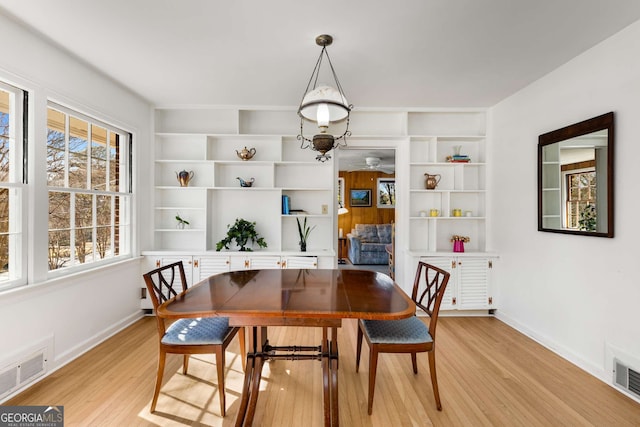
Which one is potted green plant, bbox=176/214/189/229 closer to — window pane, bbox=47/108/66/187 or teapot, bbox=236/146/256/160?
teapot, bbox=236/146/256/160

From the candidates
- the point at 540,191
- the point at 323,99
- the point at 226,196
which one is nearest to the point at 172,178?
the point at 226,196

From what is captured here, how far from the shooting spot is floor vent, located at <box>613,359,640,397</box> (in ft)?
6.98

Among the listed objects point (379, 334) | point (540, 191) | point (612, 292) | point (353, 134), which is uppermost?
point (353, 134)

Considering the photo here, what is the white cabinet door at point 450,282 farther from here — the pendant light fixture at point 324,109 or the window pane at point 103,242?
the window pane at point 103,242

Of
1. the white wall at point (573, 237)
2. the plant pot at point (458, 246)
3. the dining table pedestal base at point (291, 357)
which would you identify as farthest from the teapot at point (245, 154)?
the white wall at point (573, 237)

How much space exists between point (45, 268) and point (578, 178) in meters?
4.28

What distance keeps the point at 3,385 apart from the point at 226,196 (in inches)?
101

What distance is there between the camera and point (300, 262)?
3.69m

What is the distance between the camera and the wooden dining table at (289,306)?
1604 millimetres

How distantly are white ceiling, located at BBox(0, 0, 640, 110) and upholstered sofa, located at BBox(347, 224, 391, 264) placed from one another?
4.23 metres

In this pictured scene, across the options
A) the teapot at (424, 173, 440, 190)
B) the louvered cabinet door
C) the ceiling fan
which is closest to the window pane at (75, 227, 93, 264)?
the teapot at (424, 173, 440, 190)

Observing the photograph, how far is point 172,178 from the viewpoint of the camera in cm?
404

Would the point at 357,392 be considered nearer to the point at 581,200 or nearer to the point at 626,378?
the point at 626,378

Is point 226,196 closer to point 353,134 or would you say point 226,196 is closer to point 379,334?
point 353,134
